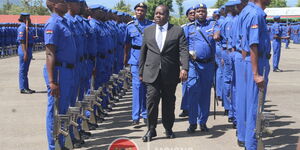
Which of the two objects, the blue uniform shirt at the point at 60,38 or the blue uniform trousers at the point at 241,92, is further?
the blue uniform trousers at the point at 241,92

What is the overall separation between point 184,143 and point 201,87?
132cm

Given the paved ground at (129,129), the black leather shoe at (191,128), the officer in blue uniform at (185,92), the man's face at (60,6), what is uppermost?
the man's face at (60,6)

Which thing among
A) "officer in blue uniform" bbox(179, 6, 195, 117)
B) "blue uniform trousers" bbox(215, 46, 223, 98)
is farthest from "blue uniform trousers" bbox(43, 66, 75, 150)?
"blue uniform trousers" bbox(215, 46, 223, 98)

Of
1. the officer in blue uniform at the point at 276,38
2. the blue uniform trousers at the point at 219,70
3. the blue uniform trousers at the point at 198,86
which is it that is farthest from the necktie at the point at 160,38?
the officer in blue uniform at the point at 276,38

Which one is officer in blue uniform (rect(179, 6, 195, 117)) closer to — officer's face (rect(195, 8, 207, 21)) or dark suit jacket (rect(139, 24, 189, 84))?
officer's face (rect(195, 8, 207, 21))

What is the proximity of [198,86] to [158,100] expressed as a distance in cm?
96

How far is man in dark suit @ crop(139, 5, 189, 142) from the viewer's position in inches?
272

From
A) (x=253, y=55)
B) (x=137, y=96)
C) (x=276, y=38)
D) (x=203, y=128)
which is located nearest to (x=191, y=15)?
(x=137, y=96)

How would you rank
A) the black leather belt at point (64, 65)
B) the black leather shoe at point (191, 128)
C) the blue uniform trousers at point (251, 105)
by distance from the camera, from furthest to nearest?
the black leather shoe at point (191, 128) < the black leather belt at point (64, 65) < the blue uniform trousers at point (251, 105)

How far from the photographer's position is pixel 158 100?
7.06 metres

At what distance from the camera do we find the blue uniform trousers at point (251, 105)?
18.5ft

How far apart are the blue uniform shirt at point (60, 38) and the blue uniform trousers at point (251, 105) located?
2322 millimetres

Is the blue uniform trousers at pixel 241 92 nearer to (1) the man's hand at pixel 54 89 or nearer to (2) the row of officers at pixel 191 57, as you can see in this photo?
(2) the row of officers at pixel 191 57

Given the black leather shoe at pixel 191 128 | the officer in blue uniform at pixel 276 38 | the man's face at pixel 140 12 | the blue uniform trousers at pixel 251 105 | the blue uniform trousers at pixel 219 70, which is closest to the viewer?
the blue uniform trousers at pixel 251 105
